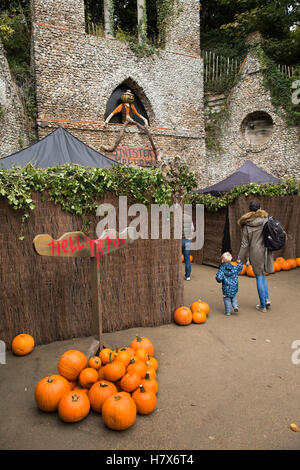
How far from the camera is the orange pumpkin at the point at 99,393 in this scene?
9.27 feet

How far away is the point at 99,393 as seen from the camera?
2.85 m

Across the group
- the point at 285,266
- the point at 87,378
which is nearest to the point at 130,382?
the point at 87,378

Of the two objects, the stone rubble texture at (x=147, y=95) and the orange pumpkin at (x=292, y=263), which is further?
the stone rubble texture at (x=147, y=95)

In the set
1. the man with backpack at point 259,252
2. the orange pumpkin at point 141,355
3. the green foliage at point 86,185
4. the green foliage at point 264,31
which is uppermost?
the green foliage at point 264,31

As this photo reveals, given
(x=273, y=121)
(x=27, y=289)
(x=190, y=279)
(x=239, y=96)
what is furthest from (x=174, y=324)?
(x=239, y=96)

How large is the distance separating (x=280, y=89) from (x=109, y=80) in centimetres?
827

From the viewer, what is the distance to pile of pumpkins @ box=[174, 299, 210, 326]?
4.84 m

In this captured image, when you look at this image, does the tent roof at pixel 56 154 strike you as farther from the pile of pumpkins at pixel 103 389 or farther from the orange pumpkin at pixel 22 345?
the pile of pumpkins at pixel 103 389

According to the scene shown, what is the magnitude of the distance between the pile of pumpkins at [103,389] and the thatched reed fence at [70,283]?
3.71 ft

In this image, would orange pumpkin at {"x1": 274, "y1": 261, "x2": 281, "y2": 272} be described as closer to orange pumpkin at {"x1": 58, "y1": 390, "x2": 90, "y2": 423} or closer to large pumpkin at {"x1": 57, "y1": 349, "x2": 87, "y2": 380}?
large pumpkin at {"x1": 57, "y1": 349, "x2": 87, "y2": 380}

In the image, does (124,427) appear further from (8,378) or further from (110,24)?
(110,24)

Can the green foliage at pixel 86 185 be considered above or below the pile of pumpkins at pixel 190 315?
above

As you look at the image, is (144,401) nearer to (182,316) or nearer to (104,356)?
(104,356)

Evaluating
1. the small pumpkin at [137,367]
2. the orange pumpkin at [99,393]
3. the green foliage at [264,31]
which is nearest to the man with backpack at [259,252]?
the small pumpkin at [137,367]
